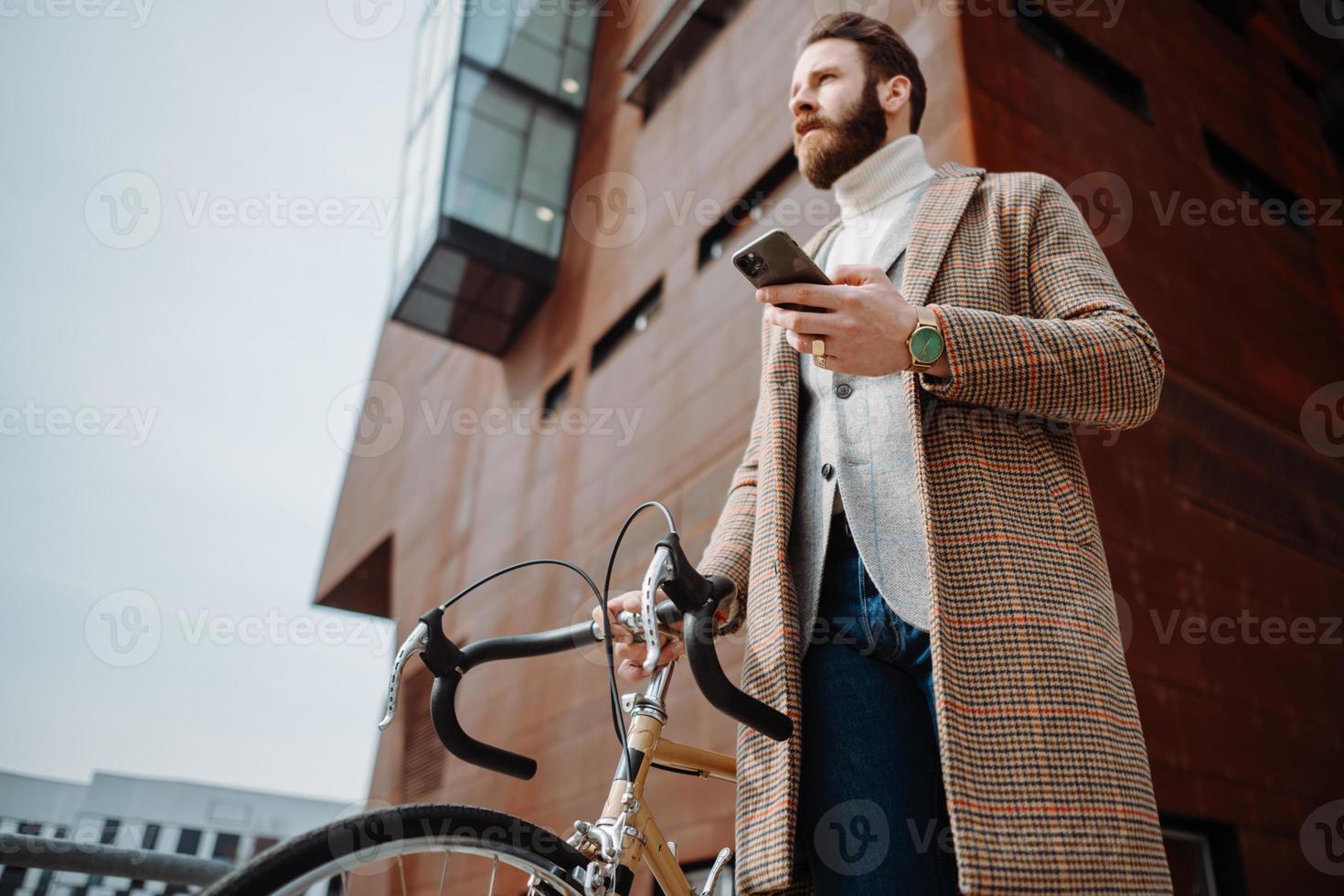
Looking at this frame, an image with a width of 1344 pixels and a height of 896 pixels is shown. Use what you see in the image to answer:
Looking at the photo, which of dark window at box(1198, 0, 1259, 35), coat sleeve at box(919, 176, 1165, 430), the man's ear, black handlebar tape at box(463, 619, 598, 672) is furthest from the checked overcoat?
dark window at box(1198, 0, 1259, 35)

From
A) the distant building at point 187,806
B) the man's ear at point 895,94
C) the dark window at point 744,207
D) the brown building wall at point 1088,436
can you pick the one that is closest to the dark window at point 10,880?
the brown building wall at point 1088,436

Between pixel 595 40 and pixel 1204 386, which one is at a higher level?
pixel 595 40

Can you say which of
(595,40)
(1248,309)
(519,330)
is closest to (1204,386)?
(1248,309)

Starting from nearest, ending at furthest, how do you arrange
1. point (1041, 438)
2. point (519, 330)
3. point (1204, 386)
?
1. point (1041, 438)
2. point (1204, 386)
3. point (519, 330)

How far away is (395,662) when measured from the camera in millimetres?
1072

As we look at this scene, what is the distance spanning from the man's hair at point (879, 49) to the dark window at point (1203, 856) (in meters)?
2.94

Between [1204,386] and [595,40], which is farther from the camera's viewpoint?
[595,40]

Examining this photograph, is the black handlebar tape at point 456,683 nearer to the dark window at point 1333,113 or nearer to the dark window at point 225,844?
the dark window at point 1333,113

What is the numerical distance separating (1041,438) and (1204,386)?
3.76m

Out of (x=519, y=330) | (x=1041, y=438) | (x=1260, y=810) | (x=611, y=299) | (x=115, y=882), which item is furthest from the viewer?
(x=519, y=330)

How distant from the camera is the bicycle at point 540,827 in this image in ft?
2.61

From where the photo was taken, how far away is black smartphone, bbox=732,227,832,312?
1036 millimetres

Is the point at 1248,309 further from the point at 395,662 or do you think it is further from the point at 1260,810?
the point at 395,662

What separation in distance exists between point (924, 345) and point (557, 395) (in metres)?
7.83
